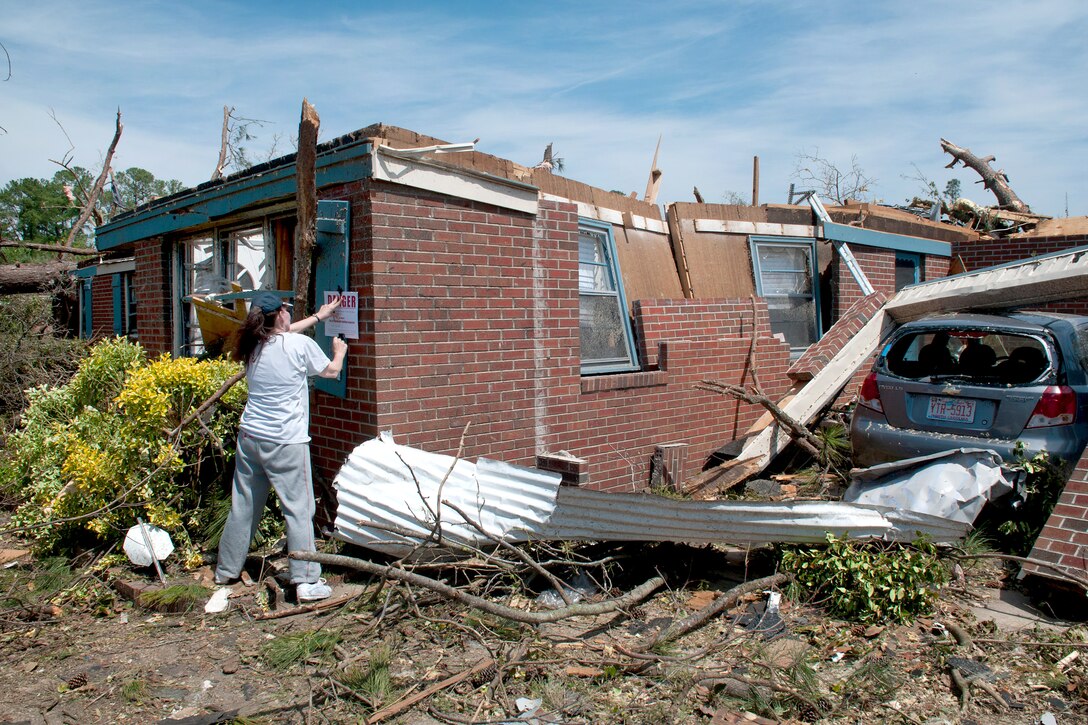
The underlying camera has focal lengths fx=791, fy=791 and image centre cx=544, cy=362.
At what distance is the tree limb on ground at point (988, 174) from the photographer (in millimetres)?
15148

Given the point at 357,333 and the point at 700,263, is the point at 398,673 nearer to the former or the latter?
the point at 357,333

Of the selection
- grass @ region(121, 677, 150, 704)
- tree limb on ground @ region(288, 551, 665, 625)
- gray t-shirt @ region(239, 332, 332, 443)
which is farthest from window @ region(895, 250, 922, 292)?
grass @ region(121, 677, 150, 704)

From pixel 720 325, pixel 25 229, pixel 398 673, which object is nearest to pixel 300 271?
pixel 398 673

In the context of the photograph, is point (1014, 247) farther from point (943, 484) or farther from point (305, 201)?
point (305, 201)

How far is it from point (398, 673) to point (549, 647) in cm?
78

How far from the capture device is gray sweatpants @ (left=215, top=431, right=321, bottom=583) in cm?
491

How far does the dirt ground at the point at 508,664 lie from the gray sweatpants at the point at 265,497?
0.77 ft

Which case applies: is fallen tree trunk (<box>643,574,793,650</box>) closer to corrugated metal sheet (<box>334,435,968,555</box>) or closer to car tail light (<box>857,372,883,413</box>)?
corrugated metal sheet (<box>334,435,968,555</box>)

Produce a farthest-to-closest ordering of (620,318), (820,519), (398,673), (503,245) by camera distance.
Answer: (620,318), (503,245), (820,519), (398,673)

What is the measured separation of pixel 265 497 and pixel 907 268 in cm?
970

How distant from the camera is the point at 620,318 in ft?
25.3

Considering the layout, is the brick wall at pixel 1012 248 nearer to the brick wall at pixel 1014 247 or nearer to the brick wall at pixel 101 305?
the brick wall at pixel 1014 247

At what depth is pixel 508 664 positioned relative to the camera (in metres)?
3.82

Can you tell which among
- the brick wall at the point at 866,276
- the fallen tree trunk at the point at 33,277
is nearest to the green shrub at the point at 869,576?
the brick wall at the point at 866,276
